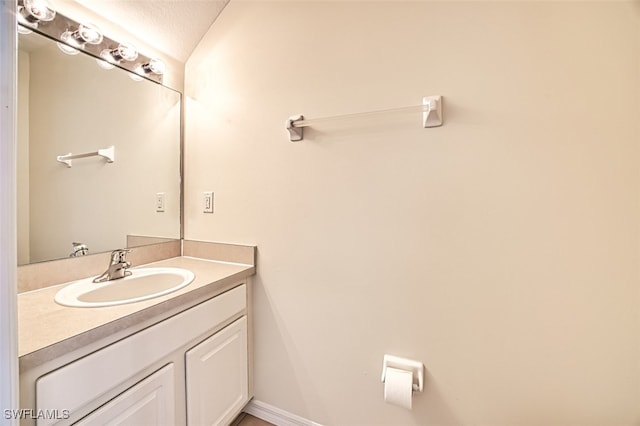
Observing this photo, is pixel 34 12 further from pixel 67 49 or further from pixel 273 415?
pixel 273 415

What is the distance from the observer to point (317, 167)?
126 centimetres

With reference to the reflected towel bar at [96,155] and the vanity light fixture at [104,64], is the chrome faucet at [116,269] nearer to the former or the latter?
the reflected towel bar at [96,155]

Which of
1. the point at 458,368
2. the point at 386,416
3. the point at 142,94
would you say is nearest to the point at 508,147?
the point at 458,368

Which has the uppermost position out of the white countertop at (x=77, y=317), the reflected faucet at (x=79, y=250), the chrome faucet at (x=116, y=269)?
the reflected faucet at (x=79, y=250)

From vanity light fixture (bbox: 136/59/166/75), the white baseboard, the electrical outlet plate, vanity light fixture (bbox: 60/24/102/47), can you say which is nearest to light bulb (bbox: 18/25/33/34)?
vanity light fixture (bbox: 60/24/102/47)

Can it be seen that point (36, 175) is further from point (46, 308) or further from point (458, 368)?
point (458, 368)

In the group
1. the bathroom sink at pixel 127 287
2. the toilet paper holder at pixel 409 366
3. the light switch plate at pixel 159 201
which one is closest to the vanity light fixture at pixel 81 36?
the light switch plate at pixel 159 201

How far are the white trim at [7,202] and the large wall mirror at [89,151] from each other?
0.75 meters

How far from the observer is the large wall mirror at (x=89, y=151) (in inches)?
41.4

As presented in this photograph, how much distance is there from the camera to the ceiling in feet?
4.25

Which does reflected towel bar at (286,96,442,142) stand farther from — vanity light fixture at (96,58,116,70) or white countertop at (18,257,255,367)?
vanity light fixture at (96,58,116,70)

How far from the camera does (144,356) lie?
0.88 meters

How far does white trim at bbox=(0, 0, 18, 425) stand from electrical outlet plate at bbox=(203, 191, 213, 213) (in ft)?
3.38

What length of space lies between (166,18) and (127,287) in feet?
4.63
